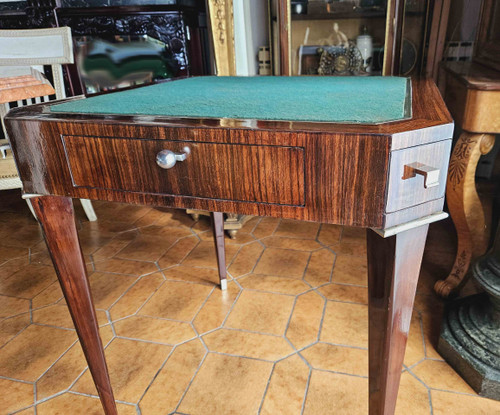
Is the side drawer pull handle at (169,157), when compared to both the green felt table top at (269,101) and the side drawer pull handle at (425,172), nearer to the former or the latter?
the green felt table top at (269,101)

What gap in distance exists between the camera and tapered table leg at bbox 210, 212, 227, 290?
5.00ft

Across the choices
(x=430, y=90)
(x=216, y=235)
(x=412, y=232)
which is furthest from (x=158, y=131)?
(x=216, y=235)

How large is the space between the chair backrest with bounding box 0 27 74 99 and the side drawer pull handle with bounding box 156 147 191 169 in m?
1.61

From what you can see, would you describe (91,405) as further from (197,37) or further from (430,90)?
(197,37)

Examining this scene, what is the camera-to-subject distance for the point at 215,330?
4.93 ft

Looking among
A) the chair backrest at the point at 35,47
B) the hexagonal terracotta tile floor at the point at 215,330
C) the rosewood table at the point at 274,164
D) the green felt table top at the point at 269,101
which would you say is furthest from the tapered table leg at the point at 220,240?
the chair backrest at the point at 35,47

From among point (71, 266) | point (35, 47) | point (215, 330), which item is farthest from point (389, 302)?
point (35, 47)

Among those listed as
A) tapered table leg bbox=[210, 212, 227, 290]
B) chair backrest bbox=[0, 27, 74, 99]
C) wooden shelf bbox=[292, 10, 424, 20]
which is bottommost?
tapered table leg bbox=[210, 212, 227, 290]

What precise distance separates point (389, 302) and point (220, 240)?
38.7 inches

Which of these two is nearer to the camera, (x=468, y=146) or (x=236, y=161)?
(x=236, y=161)

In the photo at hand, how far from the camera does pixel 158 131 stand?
68cm

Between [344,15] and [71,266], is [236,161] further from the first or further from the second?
[344,15]

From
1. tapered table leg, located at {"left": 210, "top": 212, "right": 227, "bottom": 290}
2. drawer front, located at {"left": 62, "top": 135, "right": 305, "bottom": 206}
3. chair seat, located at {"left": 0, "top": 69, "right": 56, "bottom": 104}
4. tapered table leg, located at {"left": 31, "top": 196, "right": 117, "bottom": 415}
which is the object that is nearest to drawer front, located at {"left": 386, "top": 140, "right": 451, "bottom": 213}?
drawer front, located at {"left": 62, "top": 135, "right": 305, "bottom": 206}

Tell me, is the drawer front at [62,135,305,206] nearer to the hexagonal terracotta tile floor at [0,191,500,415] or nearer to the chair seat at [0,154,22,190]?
the hexagonal terracotta tile floor at [0,191,500,415]
